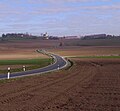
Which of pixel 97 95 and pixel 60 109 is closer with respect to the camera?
pixel 60 109

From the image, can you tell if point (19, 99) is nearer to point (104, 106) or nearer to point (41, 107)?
point (41, 107)

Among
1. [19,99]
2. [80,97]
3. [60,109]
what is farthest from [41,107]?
[80,97]

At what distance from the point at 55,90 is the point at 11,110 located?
771cm

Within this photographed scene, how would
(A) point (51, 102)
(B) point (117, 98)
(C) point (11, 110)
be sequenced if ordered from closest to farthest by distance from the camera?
(C) point (11, 110) < (A) point (51, 102) < (B) point (117, 98)

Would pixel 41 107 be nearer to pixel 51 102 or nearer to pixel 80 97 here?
pixel 51 102

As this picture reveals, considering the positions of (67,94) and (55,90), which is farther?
(55,90)

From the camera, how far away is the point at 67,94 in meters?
20.6

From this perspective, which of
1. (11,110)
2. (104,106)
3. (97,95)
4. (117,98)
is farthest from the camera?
(97,95)

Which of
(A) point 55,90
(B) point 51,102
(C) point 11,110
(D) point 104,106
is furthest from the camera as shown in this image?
(A) point 55,90

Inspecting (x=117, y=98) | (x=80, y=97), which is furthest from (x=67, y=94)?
(x=117, y=98)

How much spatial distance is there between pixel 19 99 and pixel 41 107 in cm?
245

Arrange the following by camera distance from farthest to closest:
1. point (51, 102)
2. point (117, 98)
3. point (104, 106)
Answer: point (117, 98) → point (51, 102) → point (104, 106)

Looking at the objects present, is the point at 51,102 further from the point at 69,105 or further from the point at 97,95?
the point at 97,95

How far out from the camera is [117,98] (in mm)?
19094
